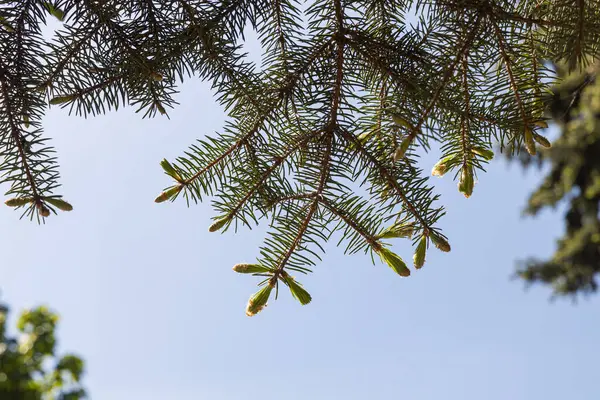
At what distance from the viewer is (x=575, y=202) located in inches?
241

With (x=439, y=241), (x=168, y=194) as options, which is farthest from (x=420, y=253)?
(x=168, y=194)

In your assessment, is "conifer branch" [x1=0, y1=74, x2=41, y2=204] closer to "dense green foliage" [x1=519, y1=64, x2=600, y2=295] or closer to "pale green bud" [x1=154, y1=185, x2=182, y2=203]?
"pale green bud" [x1=154, y1=185, x2=182, y2=203]

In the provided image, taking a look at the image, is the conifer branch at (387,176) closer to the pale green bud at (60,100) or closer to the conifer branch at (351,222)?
the conifer branch at (351,222)

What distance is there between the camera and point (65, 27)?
0.76m

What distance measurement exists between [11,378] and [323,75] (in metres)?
0.63

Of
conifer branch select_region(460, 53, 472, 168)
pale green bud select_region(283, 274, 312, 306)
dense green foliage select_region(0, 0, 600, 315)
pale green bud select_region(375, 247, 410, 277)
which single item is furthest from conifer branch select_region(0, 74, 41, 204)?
conifer branch select_region(460, 53, 472, 168)

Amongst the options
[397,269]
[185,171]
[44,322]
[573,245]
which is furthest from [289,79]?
[573,245]

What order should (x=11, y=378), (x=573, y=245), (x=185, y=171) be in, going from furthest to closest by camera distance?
(x=573, y=245), (x=185, y=171), (x=11, y=378)

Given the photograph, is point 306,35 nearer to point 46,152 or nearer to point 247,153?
point 247,153

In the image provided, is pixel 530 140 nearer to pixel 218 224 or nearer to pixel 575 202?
pixel 218 224

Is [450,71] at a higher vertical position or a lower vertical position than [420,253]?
higher

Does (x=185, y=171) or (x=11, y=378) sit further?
(x=185, y=171)

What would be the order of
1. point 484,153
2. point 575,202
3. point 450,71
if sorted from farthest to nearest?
point 575,202 → point 484,153 → point 450,71

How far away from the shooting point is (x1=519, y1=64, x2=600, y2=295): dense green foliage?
5.67 metres
